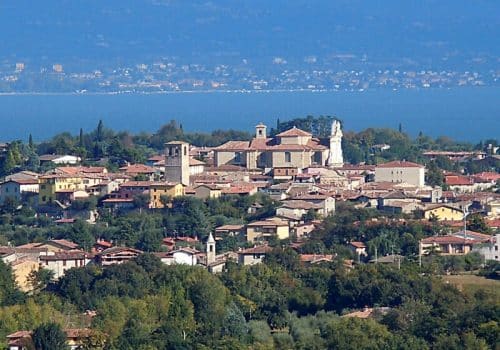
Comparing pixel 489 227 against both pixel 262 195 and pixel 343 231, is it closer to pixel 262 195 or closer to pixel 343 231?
pixel 343 231

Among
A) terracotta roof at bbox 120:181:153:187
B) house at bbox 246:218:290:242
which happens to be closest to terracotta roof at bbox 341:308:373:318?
house at bbox 246:218:290:242

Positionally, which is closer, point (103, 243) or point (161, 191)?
point (103, 243)

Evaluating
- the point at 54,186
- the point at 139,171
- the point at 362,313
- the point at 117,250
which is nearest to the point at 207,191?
the point at 54,186

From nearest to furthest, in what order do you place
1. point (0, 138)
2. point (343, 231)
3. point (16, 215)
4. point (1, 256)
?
point (1, 256) < point (343, 231) < point (16, 215) < point (0, 138)

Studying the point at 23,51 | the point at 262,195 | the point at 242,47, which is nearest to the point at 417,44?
the point at 242,47

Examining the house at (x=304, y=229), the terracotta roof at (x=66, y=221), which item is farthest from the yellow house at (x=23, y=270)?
the house at (x=304, y=229)

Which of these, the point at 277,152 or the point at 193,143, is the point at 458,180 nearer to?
the point at 277,152
